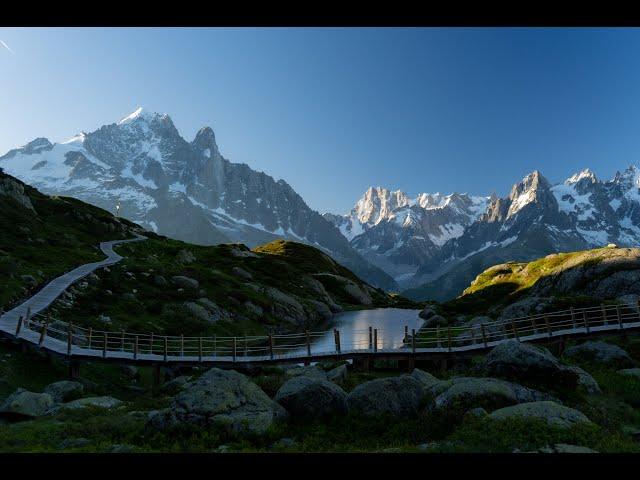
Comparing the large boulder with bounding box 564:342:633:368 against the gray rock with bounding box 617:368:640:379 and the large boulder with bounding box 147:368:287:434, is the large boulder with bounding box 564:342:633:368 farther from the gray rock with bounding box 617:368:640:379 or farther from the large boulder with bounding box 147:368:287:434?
the large boulder with bounding box 147:368:287:434

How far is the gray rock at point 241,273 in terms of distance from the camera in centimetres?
9975

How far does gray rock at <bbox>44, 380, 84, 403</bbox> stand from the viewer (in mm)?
24828

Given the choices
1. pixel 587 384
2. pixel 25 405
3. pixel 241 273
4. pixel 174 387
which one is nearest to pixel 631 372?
pixel 587 384

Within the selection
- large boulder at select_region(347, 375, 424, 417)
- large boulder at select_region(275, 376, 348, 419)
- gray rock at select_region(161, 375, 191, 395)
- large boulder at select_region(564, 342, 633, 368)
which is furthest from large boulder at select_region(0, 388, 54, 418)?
large boulder at select_region(564, 342, 633, 368)

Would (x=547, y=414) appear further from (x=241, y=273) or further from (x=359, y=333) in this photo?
(x=241, y=273)

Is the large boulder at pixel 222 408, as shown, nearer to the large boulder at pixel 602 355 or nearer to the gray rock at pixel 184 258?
the large boulder at pixel 602 355

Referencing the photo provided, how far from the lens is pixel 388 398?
647 inches

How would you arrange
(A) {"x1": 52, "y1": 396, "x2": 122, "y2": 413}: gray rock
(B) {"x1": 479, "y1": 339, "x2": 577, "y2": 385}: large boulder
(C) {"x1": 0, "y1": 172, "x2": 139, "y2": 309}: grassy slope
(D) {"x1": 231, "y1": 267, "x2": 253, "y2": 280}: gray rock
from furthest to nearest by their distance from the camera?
(D) {"x1": 231, "y1": 267, "x2": 253, "y2": 280}: gray rock < (C) {"x1": 0, "y1": 172, "x2": 139, "y2": 309}: grassy slope < (A) {"x1": 52, "y1": 396, "x2": 122, "y2": 413}: gray rock < (B) {"x1": 479, "y1": 339, "x2": 577, "y2": 385}: large boulder

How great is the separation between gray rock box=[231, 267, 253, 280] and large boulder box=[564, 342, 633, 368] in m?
77.5

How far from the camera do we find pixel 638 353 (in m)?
30.6

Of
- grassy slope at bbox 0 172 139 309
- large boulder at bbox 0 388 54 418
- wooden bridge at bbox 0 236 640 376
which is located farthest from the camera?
grassy slope at bbox 0 172 139 309

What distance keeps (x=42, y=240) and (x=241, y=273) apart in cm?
3998
